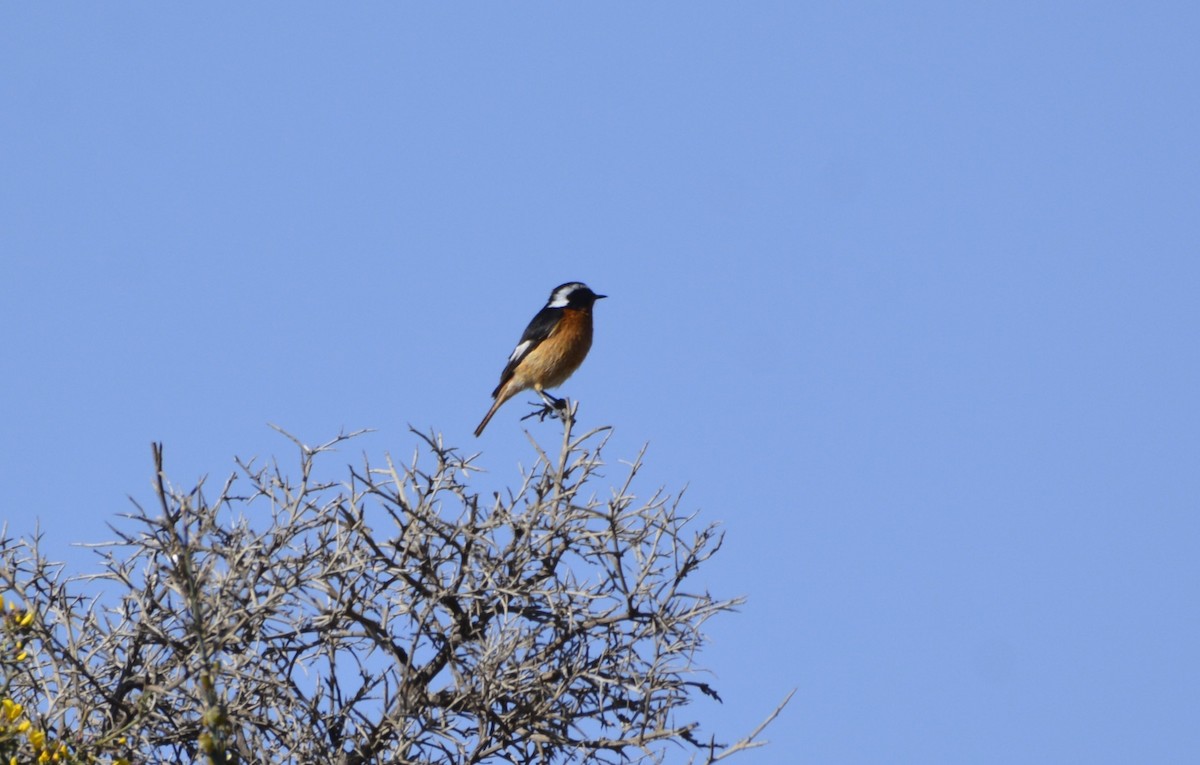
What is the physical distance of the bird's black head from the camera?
33.4 ft

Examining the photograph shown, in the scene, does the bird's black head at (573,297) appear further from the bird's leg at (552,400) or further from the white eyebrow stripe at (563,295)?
the bird's leg at (552,400)

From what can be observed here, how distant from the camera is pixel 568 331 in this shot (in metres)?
9.80

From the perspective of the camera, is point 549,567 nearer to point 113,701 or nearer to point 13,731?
point 113,701

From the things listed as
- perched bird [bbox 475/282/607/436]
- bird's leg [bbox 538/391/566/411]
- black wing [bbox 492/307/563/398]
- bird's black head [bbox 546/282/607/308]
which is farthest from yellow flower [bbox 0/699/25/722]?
bird's black head [bbox 546/282/607/308]

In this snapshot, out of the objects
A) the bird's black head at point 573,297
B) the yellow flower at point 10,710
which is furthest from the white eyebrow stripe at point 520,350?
the yellow flower at point 10,710

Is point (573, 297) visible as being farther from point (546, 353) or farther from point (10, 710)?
point (10, 710)

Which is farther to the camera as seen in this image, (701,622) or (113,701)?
(701,622)

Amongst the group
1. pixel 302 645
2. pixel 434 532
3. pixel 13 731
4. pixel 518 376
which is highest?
pixel 518 376

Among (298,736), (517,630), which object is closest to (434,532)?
(517,630)

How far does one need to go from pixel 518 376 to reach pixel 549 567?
4.50m

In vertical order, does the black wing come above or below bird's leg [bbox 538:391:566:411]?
above

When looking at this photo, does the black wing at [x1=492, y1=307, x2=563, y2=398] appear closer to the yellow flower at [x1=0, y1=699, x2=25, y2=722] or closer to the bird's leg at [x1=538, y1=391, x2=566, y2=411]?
the bird's leg at [x1=538, y1=391, x2=566, y2=411]

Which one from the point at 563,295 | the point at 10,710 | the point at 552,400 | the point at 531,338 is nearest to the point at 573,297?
the point at 563,295

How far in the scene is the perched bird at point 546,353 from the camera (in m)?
9.65
